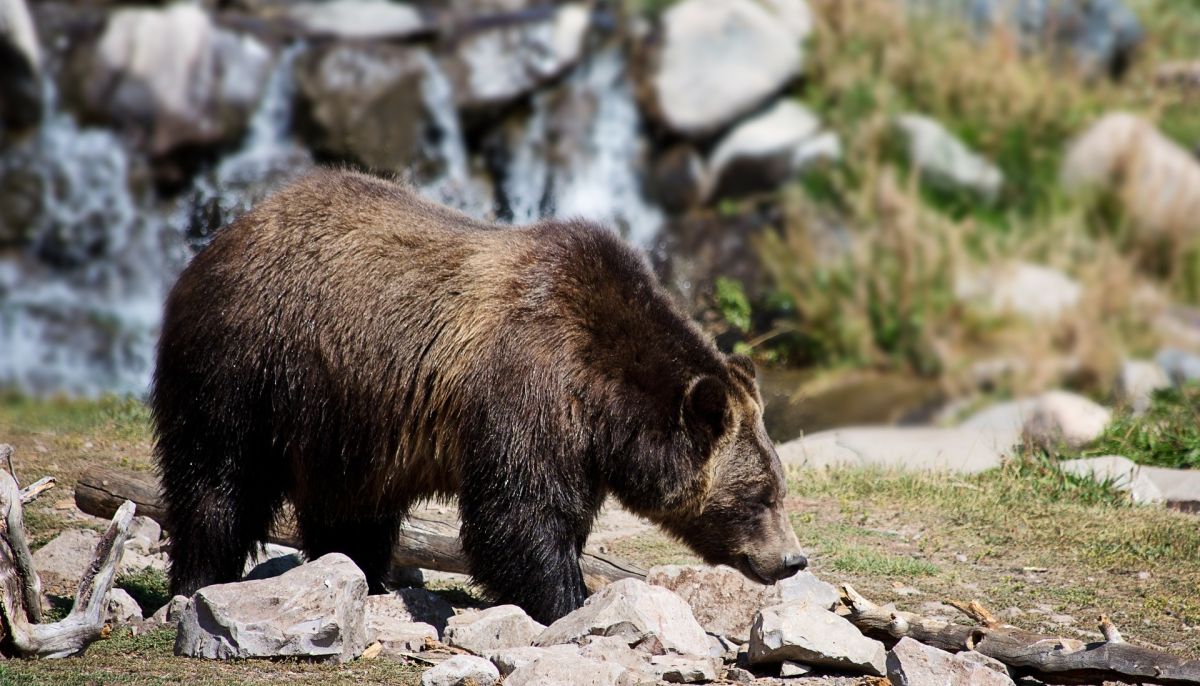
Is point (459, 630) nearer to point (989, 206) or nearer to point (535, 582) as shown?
point (535, 582)

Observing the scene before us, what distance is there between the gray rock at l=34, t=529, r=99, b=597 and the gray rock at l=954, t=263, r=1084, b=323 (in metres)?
12.3

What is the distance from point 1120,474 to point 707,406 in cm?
506

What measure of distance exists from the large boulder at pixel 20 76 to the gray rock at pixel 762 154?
349 inches

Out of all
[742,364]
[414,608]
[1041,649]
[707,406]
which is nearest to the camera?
[1041,649]

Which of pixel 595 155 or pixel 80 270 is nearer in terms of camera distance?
pixel 80 270

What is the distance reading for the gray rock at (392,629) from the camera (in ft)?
19.6

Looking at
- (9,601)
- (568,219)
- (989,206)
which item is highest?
(989,206)

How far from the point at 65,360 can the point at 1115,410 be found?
11759 millimetres

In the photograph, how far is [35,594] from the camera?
562 centimetres

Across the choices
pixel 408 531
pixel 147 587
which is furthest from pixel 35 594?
pixel 408 531

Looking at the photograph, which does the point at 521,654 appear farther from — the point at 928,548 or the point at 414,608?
the point at 928,548

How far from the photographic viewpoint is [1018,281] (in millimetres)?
17109

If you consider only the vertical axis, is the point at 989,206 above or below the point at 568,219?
above

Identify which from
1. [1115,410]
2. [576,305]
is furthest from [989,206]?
[576,305]
